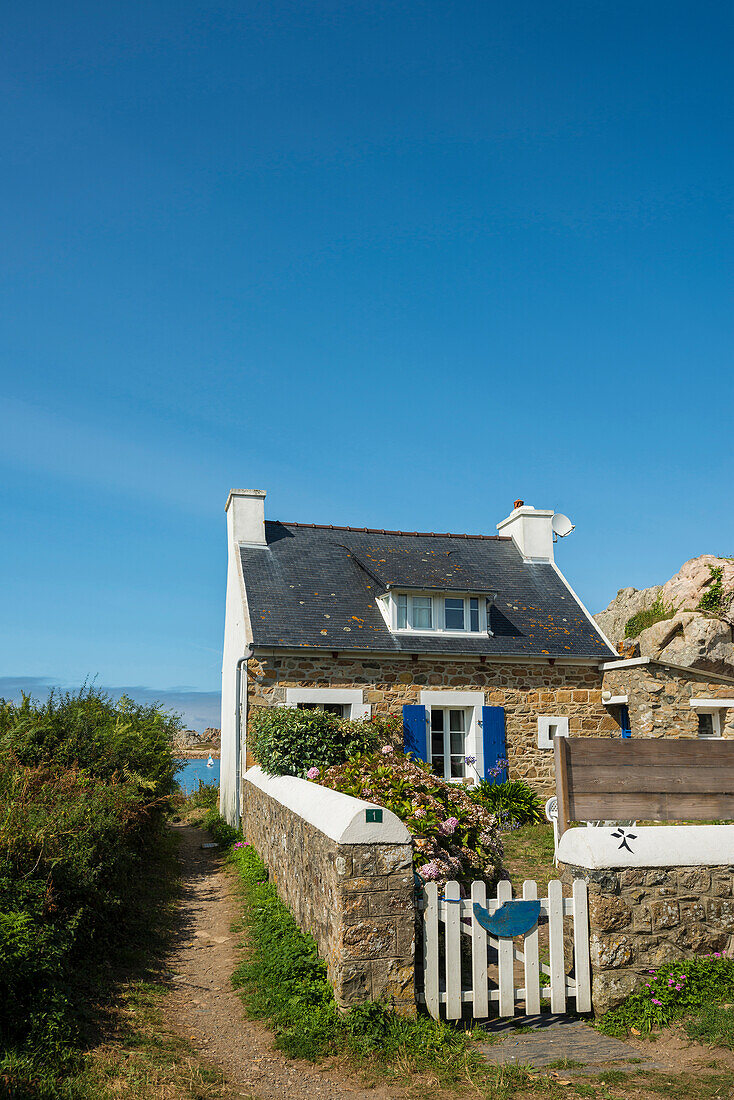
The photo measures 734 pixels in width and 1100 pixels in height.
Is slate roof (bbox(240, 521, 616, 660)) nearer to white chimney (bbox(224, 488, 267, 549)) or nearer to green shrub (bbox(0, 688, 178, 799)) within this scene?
white chimney (bbox(224, 488, 267, 549))

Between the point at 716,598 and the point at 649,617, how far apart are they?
3055mm

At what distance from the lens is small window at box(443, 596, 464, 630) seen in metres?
15.1

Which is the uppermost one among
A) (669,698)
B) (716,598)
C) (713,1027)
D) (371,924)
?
(716,598)

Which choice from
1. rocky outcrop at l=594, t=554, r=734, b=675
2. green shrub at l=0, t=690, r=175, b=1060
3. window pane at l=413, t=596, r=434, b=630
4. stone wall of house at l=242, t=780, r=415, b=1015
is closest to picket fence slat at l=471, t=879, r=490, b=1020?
stone wall of house at l=242, t=780, r=415, b=1015

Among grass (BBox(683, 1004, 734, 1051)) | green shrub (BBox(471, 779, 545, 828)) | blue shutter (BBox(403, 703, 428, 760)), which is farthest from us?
blue shutter (BBox(403, 703, 428, 760))

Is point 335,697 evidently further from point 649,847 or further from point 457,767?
point 649,847

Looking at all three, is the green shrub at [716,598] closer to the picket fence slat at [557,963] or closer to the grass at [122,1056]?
the picket fence slat at [557,963]

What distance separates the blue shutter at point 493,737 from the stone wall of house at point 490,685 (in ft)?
0.62

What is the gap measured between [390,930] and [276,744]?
6582 mm

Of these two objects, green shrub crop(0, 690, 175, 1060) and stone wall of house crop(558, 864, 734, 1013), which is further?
stone wall of house crop(558, 864, 734, 1013)

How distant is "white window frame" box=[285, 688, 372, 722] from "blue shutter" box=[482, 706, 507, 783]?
2.26 m

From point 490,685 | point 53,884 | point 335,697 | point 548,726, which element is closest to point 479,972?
point 53,884

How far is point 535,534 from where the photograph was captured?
17.8 m

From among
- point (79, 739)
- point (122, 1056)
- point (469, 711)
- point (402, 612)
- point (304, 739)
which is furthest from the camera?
point (402, 612)
